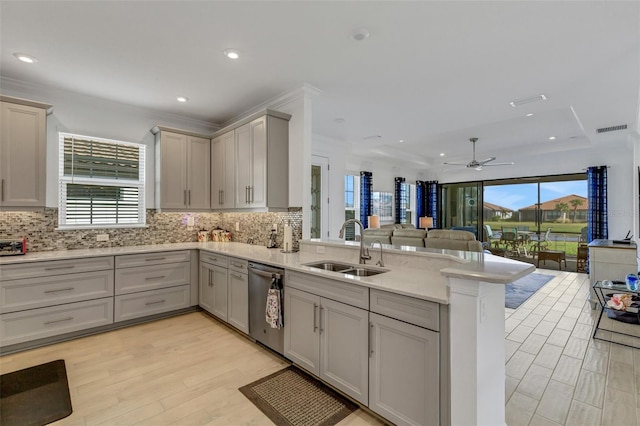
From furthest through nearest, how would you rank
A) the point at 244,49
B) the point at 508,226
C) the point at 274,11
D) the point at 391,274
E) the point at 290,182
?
the point at 508,226 < the point at 290,182 < the point at 244,49 < the point at 391,274 < the point at 274,11

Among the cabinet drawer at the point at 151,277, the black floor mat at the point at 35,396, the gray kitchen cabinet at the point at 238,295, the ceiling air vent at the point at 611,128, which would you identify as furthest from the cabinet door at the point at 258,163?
the ceiling air vent at the point at 611,128

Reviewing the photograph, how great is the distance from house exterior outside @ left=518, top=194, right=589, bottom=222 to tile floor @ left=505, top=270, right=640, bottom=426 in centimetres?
470

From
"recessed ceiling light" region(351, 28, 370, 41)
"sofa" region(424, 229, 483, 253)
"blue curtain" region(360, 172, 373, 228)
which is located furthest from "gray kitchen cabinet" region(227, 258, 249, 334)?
"blue curtain" region(360, 172, 373, 228)

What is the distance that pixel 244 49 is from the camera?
2654mm

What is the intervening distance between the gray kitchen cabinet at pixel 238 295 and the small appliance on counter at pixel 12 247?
2234 mm

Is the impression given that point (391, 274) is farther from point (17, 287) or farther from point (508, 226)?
point (508, 226)

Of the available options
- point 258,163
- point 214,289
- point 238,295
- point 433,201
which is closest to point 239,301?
point 238,295

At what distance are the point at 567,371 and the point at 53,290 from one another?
5100 mm

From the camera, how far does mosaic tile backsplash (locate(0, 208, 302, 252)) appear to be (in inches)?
135

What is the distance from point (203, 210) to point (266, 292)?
2.19 meters

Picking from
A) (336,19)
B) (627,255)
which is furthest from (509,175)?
(336,19)

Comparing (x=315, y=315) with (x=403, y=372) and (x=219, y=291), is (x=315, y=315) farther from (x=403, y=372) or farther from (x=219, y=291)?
(x=219, y=291)

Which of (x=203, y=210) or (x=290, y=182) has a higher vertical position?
(x=290, y=182)

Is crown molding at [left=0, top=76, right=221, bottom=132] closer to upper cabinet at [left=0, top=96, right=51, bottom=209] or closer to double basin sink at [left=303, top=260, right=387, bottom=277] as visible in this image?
upper cabinet at [left=0, top=96, right=51, bottom=209]
